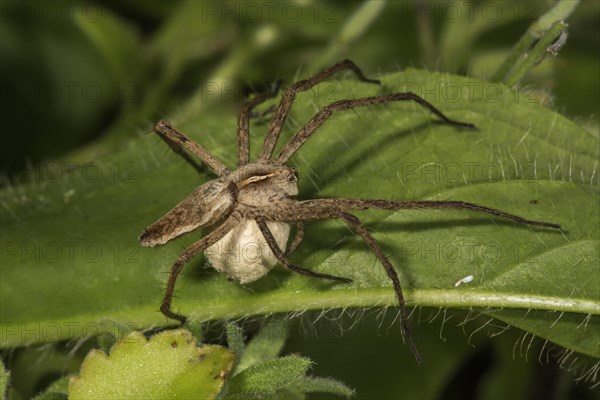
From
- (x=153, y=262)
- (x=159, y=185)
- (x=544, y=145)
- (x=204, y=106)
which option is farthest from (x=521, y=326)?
(x=204, y=106)

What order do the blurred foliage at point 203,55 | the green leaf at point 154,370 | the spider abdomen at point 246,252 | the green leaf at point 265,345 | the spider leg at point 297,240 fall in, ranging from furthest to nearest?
the blurred foliage at point 203,55
the spider leg at point 297,240
the spider abdomen at point 246,252
the green leaf at point 265,345
the green leaf at point 154,370

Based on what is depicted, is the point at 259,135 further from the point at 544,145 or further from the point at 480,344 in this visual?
the point at 480,344

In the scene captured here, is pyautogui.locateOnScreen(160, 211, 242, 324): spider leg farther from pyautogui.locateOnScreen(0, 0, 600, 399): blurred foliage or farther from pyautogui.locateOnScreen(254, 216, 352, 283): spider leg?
pyautogui.locateOnScreen(0, 0, 600, 399): blurred foliage

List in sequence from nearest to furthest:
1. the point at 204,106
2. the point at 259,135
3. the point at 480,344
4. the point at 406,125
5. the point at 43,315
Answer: the point at 43,315
the point at 406,125
the point at 259,135
the point at 480,344
the point at 204,106

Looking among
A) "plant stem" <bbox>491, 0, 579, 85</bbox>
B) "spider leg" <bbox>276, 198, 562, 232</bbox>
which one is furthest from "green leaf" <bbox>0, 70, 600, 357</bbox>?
"plant stem" <bbox>491, 0, 579, 85</bbox>

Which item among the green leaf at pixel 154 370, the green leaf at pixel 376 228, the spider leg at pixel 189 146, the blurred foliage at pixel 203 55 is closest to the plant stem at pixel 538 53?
the green leaf at pixel 376 228

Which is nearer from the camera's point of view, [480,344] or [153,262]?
[153,262]

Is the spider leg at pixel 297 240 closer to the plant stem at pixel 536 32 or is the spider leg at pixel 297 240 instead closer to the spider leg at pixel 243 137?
the spider leg at pixel 243 137
